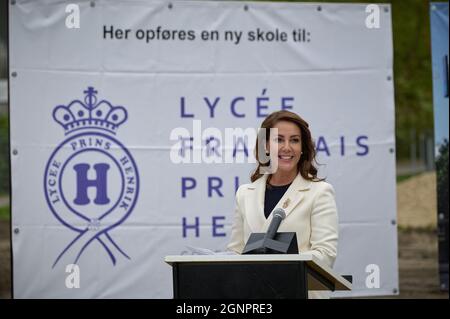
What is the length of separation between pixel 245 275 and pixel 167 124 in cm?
341

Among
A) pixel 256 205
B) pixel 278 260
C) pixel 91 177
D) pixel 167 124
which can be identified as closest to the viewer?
pixel 278 260

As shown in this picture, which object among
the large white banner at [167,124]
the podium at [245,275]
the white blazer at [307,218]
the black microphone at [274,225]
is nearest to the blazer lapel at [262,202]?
the white blazer at [307,218]

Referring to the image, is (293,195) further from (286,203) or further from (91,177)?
(91,177)

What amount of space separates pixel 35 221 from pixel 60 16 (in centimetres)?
165

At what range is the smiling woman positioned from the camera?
4.28 m

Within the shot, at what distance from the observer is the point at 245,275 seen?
11.5ft

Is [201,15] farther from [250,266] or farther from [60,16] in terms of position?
[250,266]

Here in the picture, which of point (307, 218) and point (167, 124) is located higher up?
point (167, 124)

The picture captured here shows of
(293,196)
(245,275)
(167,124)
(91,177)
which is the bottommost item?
(245,275)

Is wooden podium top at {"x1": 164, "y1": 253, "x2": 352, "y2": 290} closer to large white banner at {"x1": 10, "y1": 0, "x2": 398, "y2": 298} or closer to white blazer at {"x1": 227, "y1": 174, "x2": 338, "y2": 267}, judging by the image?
white blazer at {"x1": 227, "y1": 174, "x2": 338, "y2": 267}

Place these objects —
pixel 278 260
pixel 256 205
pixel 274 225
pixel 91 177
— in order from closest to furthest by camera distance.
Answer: pixel 278 260
pixel 274 225
pixel 256 205
pixel 91 177

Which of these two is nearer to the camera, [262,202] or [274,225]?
[274,225]

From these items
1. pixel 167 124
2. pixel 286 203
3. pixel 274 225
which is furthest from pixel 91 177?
pixel 274 225

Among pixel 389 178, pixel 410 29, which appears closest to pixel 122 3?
pixel 389 178
